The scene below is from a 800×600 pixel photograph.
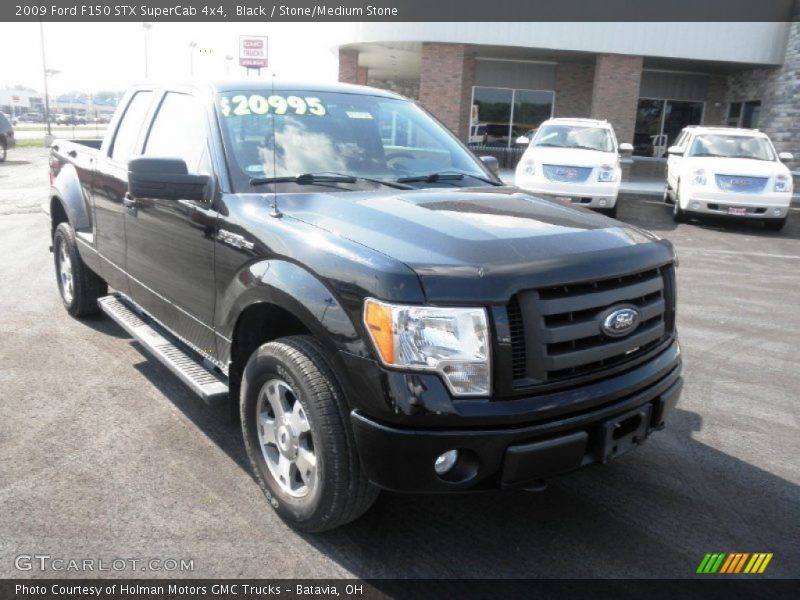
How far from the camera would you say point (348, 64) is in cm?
2509

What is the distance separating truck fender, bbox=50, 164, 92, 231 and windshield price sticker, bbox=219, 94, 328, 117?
85.6 inches

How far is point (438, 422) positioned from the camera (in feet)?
7.86

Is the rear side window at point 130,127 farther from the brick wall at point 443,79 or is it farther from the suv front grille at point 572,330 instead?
the brick wall at point 443,79

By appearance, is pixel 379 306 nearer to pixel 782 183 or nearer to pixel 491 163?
pixel 491 163

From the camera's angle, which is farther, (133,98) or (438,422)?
(133,98)

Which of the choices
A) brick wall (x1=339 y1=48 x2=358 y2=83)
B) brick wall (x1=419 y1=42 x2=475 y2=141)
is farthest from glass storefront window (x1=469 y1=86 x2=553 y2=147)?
brick wall (x1=339 y1=48 x2=358 y2=83)

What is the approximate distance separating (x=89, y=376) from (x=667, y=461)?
145 inches

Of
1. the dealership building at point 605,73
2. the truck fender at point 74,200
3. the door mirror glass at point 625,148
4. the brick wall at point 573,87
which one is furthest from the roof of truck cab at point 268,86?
the brick wall at point 573,87

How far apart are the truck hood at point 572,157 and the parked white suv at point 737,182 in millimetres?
1491

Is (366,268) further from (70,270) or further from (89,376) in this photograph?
(70,270)

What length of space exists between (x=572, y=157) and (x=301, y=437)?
11.0 meters

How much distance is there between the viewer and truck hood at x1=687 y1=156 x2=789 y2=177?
12258 millimetres

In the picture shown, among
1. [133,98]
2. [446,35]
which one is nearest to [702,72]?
[446,35]

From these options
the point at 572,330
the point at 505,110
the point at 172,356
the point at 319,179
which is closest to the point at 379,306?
the point at 572,330
